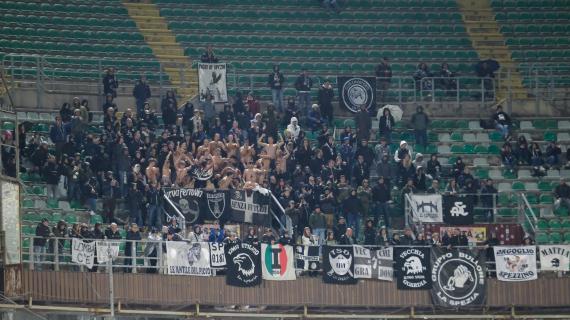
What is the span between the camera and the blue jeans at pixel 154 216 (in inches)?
1537

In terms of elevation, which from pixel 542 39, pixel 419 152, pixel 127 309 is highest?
pixel 542 39

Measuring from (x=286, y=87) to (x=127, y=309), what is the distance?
1210 centimetres

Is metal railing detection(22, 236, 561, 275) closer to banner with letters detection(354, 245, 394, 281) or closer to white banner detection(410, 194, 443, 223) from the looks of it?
banner with letters detection(354, 245, 394, 281)

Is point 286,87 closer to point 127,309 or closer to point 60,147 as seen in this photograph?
point 60,147

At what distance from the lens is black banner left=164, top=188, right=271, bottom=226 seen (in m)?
39.0

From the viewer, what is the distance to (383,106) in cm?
4625

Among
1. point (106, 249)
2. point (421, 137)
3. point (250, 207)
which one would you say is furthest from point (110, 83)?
point (421, 137)

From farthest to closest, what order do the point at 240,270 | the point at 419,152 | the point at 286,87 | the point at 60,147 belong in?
the point at 286,87
the point at 419,152
the point at 60,147
the point at 240,270

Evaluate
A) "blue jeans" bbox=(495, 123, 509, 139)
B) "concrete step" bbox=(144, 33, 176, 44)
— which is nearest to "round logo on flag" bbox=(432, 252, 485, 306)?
"blue jeans" bbox=(495, 123, 509, 139)

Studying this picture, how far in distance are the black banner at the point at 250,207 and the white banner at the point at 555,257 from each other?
6716 mm

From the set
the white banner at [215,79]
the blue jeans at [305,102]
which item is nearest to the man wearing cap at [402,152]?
the blue jeans at [305,102]

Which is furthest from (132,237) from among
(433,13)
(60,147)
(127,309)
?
(433,13)

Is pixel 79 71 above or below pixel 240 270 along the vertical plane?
above

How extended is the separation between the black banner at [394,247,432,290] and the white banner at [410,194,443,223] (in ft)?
10.3
